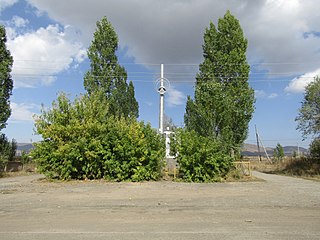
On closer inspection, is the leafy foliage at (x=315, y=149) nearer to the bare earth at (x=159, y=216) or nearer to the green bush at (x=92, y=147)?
the green bush at (x=92, y=147)

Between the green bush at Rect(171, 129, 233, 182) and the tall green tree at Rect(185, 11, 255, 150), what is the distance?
3.88 m

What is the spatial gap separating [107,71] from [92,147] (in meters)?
11.4

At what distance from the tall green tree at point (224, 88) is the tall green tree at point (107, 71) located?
764 cm

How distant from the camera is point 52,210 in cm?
984

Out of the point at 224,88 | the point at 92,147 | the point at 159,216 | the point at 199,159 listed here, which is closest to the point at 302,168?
the point at 224,88

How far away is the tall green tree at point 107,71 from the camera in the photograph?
95.8 ft

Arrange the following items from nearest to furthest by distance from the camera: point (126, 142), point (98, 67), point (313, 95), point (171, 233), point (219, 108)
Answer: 1. point (171, 233)
2. point (126, 142)
3. point (219, 108)
4. point (313, 95)
5. point (98, 67)

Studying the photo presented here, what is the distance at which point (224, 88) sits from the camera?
1006 inches

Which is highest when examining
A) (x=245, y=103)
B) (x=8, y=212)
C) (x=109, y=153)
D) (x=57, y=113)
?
(x=245, y=103)

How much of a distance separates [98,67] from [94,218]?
2266cm

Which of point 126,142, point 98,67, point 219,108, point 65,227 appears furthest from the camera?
point 98,67

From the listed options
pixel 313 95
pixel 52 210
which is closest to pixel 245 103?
pixel 313 95

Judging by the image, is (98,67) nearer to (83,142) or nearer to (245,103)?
(83,142)

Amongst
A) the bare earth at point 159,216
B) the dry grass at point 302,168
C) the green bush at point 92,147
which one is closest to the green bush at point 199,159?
the green bush at point 92,147
